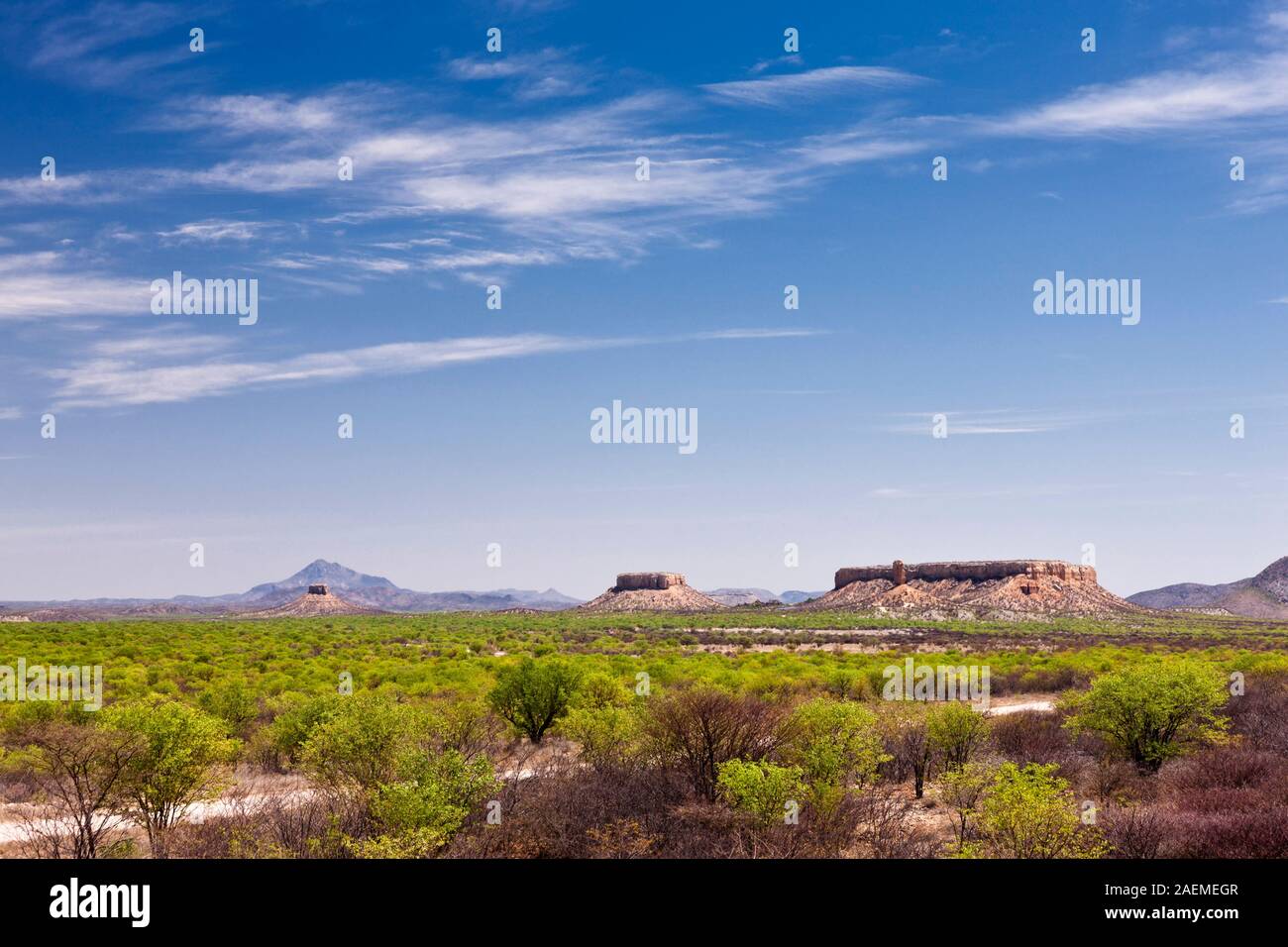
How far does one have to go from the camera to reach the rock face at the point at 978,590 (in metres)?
142

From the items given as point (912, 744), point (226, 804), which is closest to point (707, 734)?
point (912, 744)

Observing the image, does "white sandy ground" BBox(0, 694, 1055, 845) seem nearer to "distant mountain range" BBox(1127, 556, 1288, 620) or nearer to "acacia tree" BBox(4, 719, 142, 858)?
"acacia tree" BBox(4, 719, 142, 858)

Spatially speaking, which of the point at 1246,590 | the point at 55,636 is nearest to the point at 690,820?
the point at 55,636

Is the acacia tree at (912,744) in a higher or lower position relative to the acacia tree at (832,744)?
lower

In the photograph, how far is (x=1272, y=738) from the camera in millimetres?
22734

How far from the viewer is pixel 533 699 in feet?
94.3

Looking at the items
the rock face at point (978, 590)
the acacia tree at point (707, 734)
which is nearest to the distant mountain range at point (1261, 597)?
the rock face at point (978, 590)

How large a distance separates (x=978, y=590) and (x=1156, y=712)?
459ft

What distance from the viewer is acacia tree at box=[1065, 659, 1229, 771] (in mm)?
22000

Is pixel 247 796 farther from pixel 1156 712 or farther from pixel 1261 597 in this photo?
pixel 1261 597

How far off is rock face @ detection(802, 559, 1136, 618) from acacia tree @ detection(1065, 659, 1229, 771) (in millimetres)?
114090

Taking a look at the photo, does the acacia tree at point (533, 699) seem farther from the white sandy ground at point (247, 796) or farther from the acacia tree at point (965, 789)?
the acacia tree at point (965, 789)

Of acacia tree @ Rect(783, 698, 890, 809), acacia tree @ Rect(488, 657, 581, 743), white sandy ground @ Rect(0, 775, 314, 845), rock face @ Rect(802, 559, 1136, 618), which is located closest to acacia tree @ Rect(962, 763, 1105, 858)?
acacia tree @ Rect(783, 698, 890, 809)

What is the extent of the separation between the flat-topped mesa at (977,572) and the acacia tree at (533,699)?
144 m
